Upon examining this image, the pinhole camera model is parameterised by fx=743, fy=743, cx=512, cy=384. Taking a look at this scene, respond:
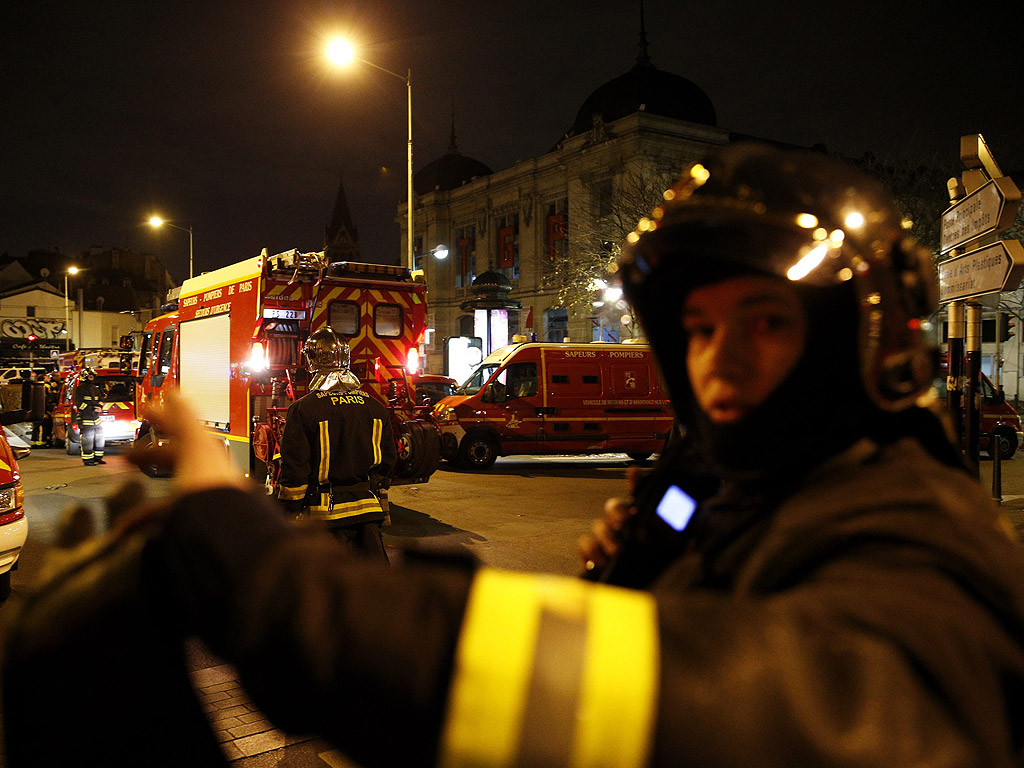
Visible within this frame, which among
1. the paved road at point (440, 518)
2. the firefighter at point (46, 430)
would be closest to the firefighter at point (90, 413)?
the paved road at point (440, 518)

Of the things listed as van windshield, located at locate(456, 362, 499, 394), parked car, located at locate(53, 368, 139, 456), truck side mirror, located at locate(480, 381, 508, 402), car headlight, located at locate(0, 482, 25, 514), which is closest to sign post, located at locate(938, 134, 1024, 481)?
car headlight, located at locate(0, 482, 25, 514)

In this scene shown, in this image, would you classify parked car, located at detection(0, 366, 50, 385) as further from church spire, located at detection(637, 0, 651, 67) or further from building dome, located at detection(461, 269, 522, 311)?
church spire, located at detection(637, 0, 651, 67)

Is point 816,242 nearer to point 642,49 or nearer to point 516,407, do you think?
point 516,407

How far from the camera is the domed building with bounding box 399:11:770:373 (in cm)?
3912

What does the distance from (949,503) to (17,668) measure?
3.00ft

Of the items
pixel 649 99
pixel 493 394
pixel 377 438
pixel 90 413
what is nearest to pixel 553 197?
pixel 649 99

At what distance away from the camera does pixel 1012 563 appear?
A: 697mm

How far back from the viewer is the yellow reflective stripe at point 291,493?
5.38 m

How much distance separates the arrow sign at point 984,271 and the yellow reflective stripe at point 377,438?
471 cm

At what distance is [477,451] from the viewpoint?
15758 millimetres

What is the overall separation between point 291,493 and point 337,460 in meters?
0.40

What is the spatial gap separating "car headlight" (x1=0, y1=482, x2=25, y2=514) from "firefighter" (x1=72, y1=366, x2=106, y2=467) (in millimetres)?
9689

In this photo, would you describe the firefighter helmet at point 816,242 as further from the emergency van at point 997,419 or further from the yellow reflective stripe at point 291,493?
the emergency van at point 997,419

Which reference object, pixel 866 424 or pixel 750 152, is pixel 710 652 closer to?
pixel 866 424
